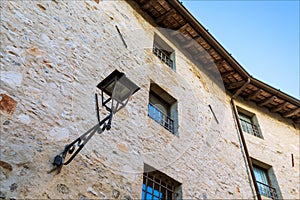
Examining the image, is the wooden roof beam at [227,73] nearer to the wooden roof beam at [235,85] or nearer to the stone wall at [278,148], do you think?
the wooden roof beam at [235,85]

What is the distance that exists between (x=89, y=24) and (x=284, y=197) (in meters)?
5.98

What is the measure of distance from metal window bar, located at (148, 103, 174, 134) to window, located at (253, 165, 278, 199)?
9.56 feet

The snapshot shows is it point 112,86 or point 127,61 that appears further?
point 127,61

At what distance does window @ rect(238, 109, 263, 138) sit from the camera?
8711 mm

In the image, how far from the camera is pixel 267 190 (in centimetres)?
745

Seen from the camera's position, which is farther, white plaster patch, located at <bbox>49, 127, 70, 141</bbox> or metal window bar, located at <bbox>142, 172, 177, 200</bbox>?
metal window bar, located at <bbox>142, 172, 177, 200</bbox>

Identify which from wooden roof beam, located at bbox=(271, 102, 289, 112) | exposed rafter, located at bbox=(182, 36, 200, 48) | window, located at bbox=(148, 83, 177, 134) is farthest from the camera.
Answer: wooden roof beam, located at bbox=(271, 102, 289, 112)

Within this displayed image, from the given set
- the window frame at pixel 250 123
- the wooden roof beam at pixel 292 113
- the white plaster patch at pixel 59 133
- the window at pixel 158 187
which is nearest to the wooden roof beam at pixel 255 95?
the window frame at pixel 250 123

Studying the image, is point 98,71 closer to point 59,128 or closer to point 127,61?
point 127,61

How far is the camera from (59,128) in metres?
3.86

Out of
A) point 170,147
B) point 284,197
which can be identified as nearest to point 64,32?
point 170,147

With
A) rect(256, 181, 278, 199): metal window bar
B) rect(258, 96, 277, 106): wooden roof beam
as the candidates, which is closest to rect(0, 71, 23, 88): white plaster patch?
rect(256, 181, 278, 199): metal window bar

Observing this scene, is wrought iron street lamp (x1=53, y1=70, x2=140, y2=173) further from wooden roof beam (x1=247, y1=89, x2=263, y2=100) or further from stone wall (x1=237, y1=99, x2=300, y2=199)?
wooden roof beam (x1=247, y1=89, x2=263, y2=100)

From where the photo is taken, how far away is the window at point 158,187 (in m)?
4.77
